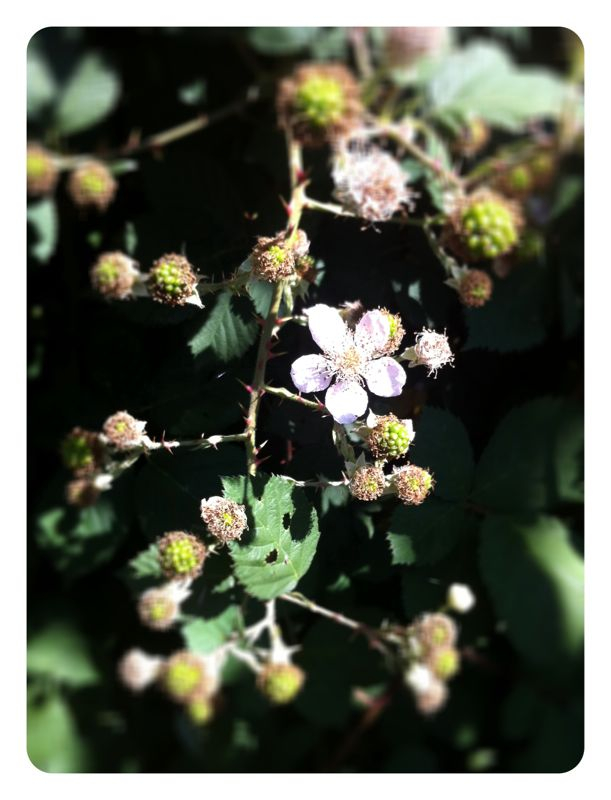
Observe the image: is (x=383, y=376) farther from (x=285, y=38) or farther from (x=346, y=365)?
(x=285, y=38)

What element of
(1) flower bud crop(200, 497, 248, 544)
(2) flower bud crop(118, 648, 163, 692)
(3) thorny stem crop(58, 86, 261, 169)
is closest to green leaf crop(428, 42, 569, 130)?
(3) thorny stem crop(58, 86, 261, 169)

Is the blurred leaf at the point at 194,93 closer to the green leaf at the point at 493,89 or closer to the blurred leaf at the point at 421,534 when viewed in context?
the green leaf at the point at 493,89

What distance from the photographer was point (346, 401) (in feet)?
2.93

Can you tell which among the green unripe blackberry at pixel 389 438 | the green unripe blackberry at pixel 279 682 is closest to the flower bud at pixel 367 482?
the green unripe blackberry at pixel 389 438

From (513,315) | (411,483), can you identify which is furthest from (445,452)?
(513,315)

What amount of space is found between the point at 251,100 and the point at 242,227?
169 millimetres

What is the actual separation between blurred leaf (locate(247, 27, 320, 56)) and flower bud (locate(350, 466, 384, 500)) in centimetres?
55

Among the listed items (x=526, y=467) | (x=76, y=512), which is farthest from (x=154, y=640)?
(x=526, y=467)

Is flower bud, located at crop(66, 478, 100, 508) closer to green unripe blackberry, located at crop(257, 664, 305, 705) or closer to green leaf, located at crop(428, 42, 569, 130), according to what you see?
green unripe blackberry, located at crop(257, 664, 305, 705)

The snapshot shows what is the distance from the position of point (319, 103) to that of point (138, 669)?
2.44 ft

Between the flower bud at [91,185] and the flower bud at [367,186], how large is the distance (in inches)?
12.1

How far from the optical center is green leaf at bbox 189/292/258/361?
900mm

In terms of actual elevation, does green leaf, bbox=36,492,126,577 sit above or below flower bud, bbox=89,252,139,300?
below

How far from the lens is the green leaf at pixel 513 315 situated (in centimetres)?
95
